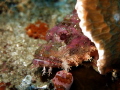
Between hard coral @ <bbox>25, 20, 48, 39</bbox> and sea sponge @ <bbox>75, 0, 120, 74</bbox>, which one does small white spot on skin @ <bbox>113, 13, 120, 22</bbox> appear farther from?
hard coral @ <bbox>25, 20, 48, 39</bbox>

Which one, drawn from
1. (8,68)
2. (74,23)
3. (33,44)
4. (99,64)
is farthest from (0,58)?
(99,64)

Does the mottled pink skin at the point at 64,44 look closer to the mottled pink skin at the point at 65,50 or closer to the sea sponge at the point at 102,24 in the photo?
the mottled pink skin at the point at 65,50

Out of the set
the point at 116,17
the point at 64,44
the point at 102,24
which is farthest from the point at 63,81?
the point at 116,17

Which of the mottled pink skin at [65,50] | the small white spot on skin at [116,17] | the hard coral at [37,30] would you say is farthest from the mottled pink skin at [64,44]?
the hard coral at [37,30]

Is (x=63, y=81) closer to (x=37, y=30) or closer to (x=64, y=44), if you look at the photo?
(x=64, y=44)

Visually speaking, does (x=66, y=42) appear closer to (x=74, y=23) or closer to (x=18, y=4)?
(x=74, y=23)

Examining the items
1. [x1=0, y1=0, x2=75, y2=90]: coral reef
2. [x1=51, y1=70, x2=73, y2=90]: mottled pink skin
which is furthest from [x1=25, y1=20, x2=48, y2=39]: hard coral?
[x1=51, y1=70, x2=73, y2=90]: mottled pink skin
